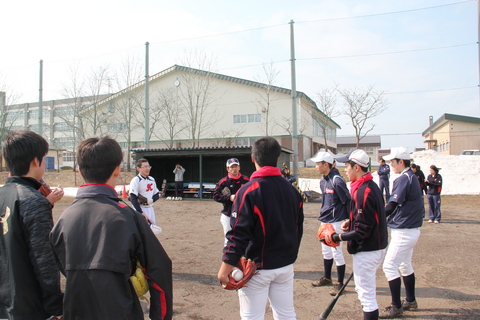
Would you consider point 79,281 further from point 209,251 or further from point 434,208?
point 434,208

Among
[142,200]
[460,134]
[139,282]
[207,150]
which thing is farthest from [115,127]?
[460,134]

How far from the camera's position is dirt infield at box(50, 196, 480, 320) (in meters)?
4.21

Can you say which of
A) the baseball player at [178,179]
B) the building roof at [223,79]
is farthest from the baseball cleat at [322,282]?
the building roof at [223,79]

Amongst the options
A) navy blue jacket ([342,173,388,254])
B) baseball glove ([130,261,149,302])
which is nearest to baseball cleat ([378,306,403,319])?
navy blue jacket ([342,173,388,254])

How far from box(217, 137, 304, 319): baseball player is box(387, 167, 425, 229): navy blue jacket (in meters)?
2.01

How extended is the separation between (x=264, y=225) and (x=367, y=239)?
1.43 meters

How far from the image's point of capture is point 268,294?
9.36 ft

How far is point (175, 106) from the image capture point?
33.0 metres

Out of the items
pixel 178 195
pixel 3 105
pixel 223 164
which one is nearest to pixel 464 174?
pixel 223 164

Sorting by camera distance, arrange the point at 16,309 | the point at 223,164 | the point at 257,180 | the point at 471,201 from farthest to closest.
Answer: the point at 223,164
the point at 471,201
the point at 257,180
the point at 16,309

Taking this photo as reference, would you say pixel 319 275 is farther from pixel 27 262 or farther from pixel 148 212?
pixel 27 262

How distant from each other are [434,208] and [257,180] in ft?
33.1

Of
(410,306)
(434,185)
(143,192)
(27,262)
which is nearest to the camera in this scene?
(27,262)

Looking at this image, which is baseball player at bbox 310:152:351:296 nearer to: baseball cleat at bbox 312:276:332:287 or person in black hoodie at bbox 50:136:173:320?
baseball cleat at bbox 312:276:332:287
